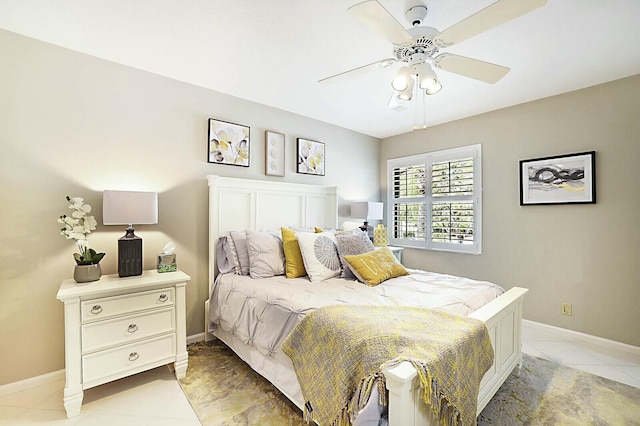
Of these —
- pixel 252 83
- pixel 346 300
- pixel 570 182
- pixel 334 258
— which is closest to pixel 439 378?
pixel 346 300

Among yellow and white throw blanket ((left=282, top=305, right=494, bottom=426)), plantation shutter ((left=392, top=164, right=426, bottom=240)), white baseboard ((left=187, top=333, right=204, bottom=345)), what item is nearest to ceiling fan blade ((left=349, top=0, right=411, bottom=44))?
yellow and white throw blanket ((left=282, top=305, right=494, bottom=426))

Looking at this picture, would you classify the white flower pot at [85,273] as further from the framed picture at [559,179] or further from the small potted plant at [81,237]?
the framed picture at [559,179]

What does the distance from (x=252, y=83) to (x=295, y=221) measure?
4.98 ft

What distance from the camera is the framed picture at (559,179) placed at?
2883 millimetres

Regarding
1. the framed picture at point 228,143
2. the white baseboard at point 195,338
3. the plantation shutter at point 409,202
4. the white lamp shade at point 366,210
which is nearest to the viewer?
the white baseboard at point 195,338

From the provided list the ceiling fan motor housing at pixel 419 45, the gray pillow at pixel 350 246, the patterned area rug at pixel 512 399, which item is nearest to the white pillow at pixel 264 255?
the gray pillow at pixel 350 246

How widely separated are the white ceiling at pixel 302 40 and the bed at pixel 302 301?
1.04 m

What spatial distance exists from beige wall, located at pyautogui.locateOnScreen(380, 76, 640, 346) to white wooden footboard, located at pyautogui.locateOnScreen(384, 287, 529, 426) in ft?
4.17

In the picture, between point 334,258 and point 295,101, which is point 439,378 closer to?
point 334,258

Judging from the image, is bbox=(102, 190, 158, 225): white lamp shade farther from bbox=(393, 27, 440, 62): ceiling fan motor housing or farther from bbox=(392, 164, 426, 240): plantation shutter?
bbox=(392, 164, 426, 240): plantation shutter

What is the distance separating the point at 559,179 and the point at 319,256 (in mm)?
2610

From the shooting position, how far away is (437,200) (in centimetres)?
404

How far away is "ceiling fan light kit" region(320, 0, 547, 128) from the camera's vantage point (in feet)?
4.49

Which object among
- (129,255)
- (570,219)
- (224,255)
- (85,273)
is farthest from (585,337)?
(85,273)
